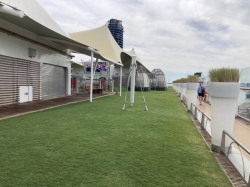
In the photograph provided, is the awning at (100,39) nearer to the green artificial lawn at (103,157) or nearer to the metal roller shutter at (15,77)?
the metal roller shutter at (15,77)

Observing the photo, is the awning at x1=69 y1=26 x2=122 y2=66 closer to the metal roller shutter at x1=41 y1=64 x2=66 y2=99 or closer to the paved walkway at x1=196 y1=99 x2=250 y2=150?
the metal roller shutter at x1=41 y1=64 x2=66 y2=99

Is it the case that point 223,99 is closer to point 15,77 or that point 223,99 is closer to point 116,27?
point 15,77

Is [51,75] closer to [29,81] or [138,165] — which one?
[29,81]

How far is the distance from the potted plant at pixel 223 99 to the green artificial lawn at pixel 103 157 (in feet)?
1.45

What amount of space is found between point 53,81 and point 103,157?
1041cm

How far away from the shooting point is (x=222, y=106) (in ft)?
11.6

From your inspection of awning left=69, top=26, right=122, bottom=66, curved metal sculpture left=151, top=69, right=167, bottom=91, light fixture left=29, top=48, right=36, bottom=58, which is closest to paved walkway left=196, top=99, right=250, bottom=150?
light fixture left=29, top=48, right=36, bottom=58

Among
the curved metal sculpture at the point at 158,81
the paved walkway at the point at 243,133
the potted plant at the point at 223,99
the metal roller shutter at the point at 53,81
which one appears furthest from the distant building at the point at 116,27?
the potted plant at the point at 223,99

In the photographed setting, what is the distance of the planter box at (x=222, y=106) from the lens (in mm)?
3449

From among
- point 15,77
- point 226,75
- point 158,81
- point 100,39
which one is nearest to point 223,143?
point 226,75

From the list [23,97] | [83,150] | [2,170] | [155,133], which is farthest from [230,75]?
[23,97]

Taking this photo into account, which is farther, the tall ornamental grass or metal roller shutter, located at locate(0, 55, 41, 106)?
metal roller shutter, located at locate(0, 55, 41, 106)

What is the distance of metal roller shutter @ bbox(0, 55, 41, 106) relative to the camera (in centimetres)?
813

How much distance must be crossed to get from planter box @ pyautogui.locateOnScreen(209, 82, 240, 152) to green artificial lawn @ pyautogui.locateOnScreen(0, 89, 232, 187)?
376mm
